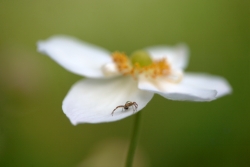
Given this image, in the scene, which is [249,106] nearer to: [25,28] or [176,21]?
[176,21]

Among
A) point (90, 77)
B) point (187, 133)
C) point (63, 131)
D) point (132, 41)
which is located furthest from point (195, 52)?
point (90, 77)

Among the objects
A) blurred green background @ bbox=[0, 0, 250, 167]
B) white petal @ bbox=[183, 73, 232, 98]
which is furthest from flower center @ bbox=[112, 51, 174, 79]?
blurred green background @ bbox=[0, 0, 250, 167]

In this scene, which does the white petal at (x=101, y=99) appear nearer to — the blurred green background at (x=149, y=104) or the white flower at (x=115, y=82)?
the white flower at (x=115, y=82)

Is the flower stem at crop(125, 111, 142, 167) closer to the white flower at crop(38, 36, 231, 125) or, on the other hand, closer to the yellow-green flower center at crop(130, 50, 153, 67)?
the white flower at crop(38, 36, 231, 125)

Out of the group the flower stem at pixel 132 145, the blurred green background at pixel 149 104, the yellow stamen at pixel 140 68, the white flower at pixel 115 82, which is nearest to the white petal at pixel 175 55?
the white flower at pixel 115 82

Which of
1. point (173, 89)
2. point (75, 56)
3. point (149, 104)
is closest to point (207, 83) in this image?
point (173, 89)

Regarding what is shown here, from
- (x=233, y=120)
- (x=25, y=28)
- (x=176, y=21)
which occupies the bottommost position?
(x=233, y=120)
